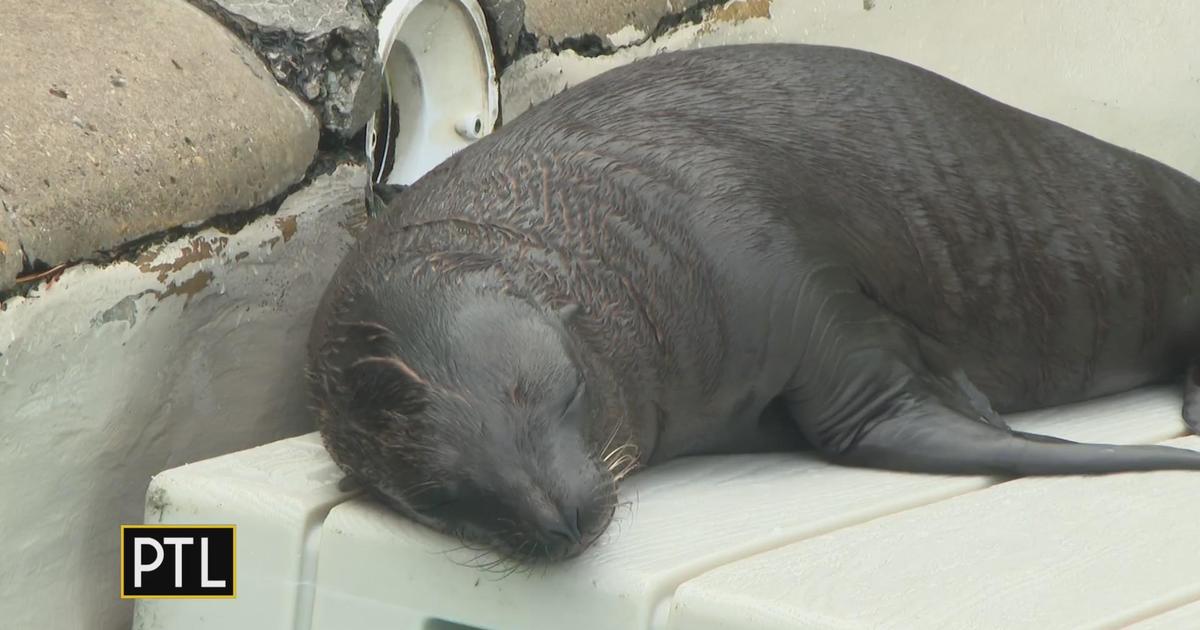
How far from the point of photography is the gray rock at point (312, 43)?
11.0 ft

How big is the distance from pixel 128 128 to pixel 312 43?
1.58ft

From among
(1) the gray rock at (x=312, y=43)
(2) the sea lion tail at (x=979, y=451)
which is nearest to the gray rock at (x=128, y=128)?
(1) the gray rock at (x=312, y=43)

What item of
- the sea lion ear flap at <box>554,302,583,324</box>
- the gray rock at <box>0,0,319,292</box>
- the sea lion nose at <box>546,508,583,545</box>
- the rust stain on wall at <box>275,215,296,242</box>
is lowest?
the sea lion nose at <box>546,508,583,545</box>

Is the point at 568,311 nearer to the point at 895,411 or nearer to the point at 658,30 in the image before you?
the point at 895,411

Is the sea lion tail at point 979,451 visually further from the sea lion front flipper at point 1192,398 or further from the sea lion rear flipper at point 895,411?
the sea lion front flipper at point 1192,398

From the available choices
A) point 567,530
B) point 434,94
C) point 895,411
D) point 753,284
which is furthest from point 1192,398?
point 434,94

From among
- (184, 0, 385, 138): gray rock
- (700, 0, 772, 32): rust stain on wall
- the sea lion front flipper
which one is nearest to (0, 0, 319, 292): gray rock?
(184, 0, 385, 138): gray rock

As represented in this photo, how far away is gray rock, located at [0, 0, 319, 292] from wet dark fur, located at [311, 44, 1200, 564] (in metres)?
0.32

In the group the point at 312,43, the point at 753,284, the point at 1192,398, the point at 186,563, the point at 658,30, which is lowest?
the point at 186,563

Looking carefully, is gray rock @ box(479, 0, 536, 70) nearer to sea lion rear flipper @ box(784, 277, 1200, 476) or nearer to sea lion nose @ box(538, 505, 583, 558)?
sea lion rear flipper @ box(784, 277, 1200, 476)

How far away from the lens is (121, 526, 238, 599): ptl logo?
2.72 m

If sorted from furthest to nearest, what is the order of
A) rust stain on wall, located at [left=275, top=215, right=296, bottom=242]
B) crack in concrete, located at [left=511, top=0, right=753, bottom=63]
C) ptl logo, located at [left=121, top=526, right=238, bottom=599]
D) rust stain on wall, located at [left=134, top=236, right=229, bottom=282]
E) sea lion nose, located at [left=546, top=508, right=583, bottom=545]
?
1. crack in concrete, located at [left=511, top=0, right=753, bottom=63]
2. rust stain on wall, located at [left=275, top=215, right=296, bottom=242]
3. rust stain on wall, located at [left=134, top=236, right=229, bottom=282]
4. ptl logo, located at [left=121, top=526, right=238, bottom=599]
5. sea lion nose, located at [left=546, top=508, right=583, bottom=545]

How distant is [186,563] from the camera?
273 centimetres

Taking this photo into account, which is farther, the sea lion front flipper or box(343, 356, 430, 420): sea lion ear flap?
the sea lion front flipper
